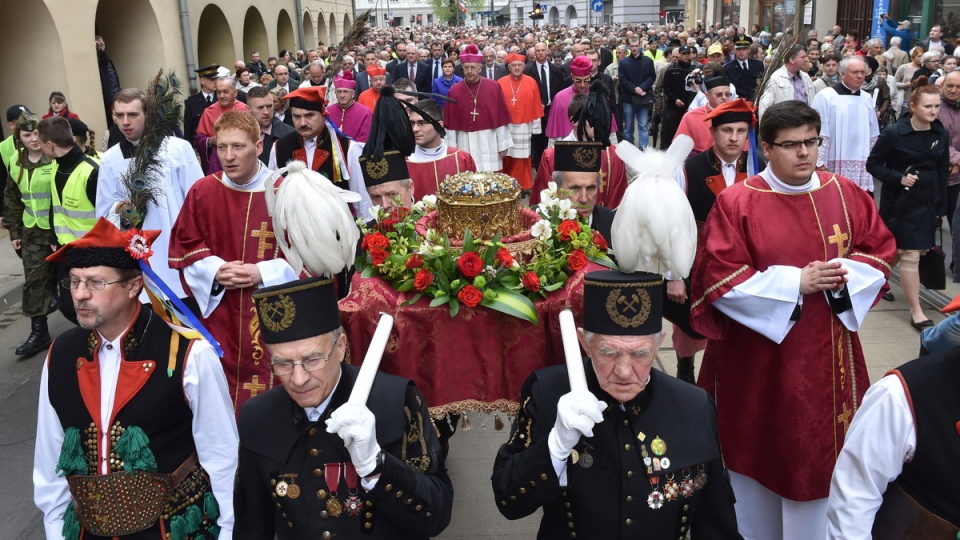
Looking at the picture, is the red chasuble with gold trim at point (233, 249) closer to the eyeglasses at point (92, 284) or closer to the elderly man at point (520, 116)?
the eyeglasses at point (92, 284)

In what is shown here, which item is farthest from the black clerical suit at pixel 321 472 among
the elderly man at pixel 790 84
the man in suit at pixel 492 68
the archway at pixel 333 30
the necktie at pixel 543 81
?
the archway at pixel 333 30

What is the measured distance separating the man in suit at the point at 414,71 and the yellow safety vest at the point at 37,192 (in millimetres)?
9126

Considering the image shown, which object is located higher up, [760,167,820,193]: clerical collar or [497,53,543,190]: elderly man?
[760,167,820,193]: clerical collar

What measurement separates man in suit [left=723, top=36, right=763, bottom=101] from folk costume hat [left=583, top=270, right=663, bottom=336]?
1333cm

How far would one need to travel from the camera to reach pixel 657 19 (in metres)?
61.3

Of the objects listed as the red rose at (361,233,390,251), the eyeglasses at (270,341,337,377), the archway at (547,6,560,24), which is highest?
the archway at (547,6,560,24)

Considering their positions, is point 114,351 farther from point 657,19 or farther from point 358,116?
point 657,19

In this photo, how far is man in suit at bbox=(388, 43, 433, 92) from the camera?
54.9 feet

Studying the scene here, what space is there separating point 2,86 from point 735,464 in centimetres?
1414

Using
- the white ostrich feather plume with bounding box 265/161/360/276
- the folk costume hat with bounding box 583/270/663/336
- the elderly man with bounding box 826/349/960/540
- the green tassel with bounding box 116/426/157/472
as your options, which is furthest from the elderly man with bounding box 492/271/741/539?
the green tassel with bounding box 116/426/157/472

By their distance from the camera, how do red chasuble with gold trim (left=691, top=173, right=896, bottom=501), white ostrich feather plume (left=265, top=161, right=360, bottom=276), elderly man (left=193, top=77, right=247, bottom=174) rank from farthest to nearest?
elderly man (left=193, top=77, right=247, bottom=174) < red chasuble with gold trim (left=691, top=173, right=896, bottom=501) < white ostrich feather plume (left=265, top=161, right=360, bottom=276)

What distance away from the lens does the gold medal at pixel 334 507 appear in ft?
9.43

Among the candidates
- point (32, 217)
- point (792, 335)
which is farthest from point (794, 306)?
point (32, 217)

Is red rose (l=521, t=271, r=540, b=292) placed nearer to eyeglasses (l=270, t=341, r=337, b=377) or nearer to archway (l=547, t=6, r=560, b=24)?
eyeglasses (l=270, t=341, r=337, b=377)
